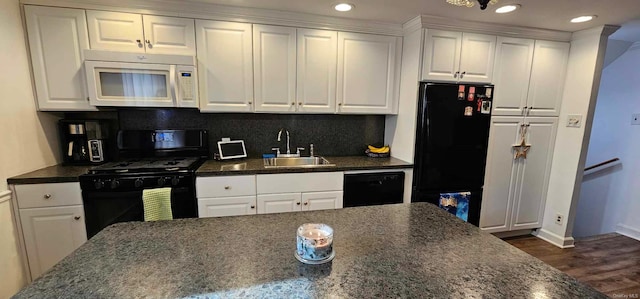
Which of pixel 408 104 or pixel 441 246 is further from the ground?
pixel 408 104

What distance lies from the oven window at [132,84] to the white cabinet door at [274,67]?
2.52 ft

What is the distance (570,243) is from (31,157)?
5.04 meters

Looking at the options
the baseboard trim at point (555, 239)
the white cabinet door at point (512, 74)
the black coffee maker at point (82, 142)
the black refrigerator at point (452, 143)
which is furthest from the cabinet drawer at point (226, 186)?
the baseboard trim at point (555, 239)

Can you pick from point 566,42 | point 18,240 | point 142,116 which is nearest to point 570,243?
point 566,42

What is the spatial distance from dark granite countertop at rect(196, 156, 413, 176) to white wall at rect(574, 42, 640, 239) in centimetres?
283

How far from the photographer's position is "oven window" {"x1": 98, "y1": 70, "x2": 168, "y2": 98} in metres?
2.14

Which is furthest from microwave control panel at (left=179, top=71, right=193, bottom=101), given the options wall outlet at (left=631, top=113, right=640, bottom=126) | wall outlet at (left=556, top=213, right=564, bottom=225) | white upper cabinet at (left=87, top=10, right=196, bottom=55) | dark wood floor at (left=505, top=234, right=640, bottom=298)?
wall outlet at (left=631, top=113, right=640, bottom=126)

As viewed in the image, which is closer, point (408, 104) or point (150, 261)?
point (150, 261)

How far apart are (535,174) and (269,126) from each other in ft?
9.57

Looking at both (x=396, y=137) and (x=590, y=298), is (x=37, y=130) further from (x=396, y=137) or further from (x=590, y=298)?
(x=590, y=298)

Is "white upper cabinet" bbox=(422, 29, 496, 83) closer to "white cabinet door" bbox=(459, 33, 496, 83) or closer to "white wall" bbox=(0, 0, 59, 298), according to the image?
"white cabinet door" bbox=(459, 33, 496, 83)

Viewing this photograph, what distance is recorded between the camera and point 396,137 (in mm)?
2855

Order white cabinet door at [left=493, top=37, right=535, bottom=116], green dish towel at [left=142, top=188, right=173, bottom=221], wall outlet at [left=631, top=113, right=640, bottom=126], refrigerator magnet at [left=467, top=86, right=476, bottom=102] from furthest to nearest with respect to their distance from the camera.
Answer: wall outlet at [left=631, top=113, right=640, bottom=126]
white cabinet door at [left=493, top=37, right=535, bottom=116]
refrigerator magnet at [left=467, top=86, right=476, bottom=102]
green dish towel at [left=142, top=188, right=173, bottom=221]

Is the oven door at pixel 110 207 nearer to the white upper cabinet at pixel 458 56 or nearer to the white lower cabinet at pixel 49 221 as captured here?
the white lower cabinet at pixel 49 221
